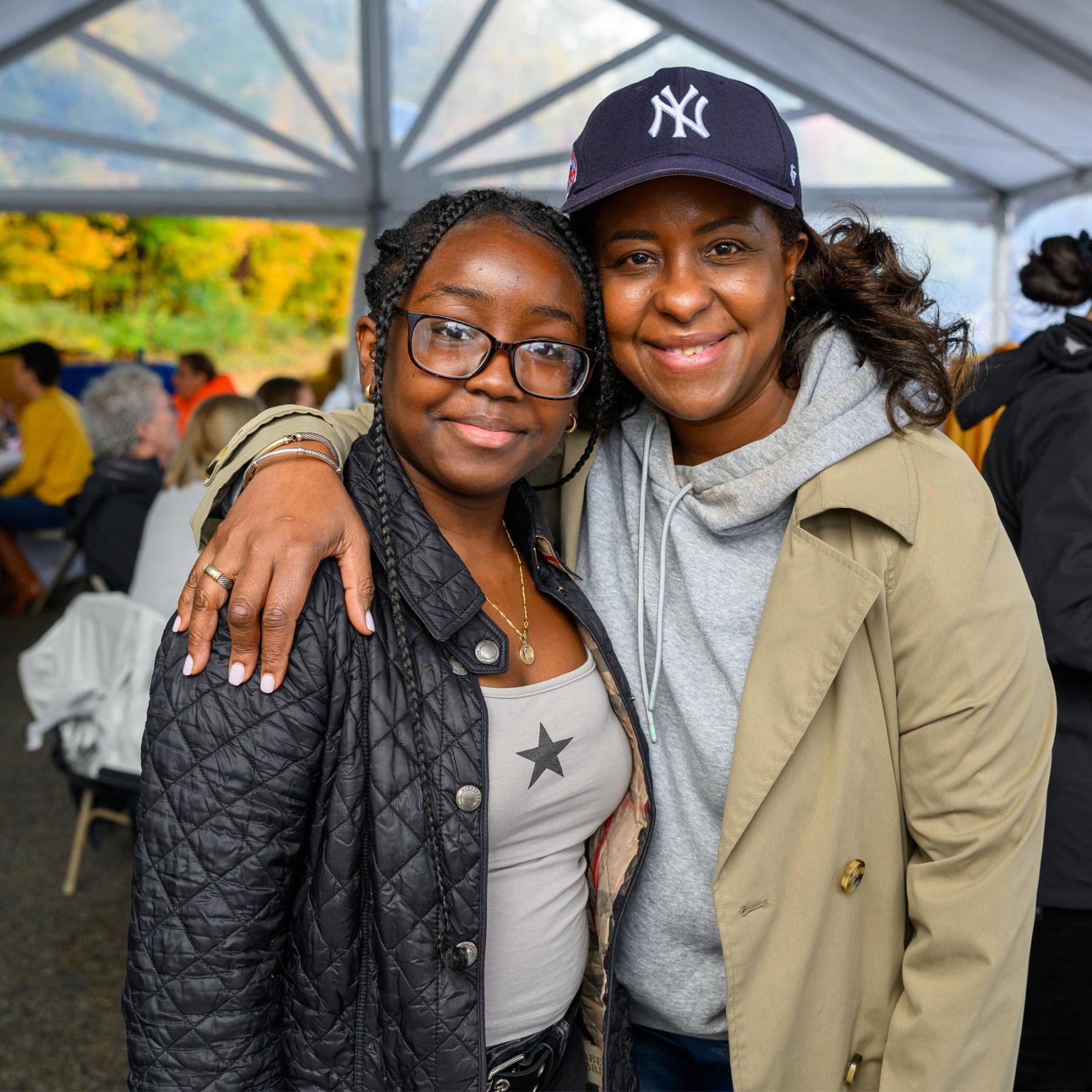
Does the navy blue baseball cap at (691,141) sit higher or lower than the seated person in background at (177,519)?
higher

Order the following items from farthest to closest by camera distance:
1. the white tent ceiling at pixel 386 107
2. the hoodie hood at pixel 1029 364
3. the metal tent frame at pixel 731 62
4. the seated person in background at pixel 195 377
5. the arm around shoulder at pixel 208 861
Answer: the seated person in background at pixel 195 377
the white tent ceiling at pixel 386 107
the metal tent frame at pixel 731 62
the hoodie hood at pixel 1029 364
the arm around shoulder at pixel 208 861

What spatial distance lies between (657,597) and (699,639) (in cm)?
10

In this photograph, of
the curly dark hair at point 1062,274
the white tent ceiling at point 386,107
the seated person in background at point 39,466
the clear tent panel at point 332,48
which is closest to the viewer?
the curly dark hair at point 1062,274

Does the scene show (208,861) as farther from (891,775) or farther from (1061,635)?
(1061,635)

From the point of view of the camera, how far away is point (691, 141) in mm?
1367

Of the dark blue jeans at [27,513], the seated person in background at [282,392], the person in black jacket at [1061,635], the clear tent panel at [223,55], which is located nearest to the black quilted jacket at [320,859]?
the person in black jacket at [1061,635]

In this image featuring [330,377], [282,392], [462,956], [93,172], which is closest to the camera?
[462,956]

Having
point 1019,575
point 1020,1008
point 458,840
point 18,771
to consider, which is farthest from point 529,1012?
point 18,771

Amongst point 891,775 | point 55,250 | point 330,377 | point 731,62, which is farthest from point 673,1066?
point 55,250

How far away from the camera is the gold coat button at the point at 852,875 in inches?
55.4

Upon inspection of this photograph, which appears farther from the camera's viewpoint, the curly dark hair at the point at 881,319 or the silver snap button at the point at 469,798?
the curly dark hair at the point at 881,319

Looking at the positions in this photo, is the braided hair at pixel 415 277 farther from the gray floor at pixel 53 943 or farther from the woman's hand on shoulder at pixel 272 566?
the gray floor at pixel 53 943

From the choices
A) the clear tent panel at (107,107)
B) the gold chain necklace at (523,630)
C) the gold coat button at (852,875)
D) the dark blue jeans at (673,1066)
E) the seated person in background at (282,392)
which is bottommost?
the dark blue jeans at (673,1066)

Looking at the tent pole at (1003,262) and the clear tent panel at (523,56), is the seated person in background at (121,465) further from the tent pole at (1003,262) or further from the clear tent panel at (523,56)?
the tent pole at (1003,262)
